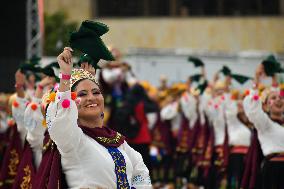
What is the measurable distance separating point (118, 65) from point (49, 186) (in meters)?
6.56

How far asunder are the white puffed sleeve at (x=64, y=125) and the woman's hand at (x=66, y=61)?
0.14m

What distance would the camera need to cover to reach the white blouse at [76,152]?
552 centimetres

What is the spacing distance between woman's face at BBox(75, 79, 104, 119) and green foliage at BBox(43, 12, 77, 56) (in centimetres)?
2053

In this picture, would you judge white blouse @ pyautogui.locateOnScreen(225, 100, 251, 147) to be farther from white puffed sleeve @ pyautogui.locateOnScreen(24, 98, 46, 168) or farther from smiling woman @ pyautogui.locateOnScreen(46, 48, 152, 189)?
smiling woman @ pyautogui.locateOnScreen(46, 48, 152, 189)

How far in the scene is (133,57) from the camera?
1984 centimetres

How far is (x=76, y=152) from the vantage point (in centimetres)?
564

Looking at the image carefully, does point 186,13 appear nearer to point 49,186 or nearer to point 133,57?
point 133,57

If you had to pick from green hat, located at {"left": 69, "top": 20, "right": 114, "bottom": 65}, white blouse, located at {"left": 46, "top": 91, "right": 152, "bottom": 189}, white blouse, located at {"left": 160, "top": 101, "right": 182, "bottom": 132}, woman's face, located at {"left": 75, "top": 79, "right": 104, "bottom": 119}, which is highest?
green hat, located at {"left": 69, "top": 20, "right": 114, "bottom": 65}

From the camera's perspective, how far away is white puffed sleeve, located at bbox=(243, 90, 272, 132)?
8.75 m

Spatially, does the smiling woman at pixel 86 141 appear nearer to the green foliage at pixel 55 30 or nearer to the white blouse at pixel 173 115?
the white blouse at pixel 173 115

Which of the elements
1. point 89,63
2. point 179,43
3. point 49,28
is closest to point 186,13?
point 179,43

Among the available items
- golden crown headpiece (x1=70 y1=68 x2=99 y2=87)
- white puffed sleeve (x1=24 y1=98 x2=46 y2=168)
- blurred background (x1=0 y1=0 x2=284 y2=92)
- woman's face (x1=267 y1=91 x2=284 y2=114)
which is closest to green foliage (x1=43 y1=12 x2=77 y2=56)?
blurred background (x1=0 y1=0 x2=284 y2=92)

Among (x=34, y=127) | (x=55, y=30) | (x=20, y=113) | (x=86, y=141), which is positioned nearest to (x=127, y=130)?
(x=20, y=113)

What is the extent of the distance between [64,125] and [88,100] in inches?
16.9
